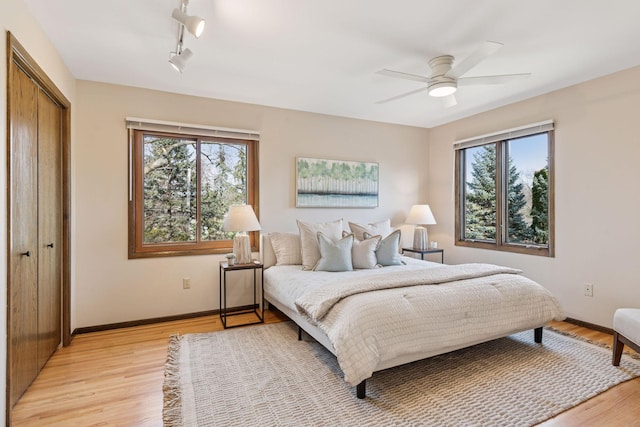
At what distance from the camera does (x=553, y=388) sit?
2168 mm

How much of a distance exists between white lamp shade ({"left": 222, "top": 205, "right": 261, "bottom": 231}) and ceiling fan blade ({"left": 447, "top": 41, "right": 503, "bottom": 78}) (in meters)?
2.24

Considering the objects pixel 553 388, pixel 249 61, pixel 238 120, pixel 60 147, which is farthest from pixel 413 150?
pixel 60 147

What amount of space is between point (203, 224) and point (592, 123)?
409 centimetres

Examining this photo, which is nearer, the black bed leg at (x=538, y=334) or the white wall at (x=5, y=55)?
the white wall at (x=5, y=55)

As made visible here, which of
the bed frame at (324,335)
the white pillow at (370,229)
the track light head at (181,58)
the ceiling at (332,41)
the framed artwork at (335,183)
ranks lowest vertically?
the bed frame at (324,335)

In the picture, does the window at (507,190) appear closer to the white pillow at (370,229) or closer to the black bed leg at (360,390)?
the white pillow at (370,229)

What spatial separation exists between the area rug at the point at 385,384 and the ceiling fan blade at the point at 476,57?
220cm

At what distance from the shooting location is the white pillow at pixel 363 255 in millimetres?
3455

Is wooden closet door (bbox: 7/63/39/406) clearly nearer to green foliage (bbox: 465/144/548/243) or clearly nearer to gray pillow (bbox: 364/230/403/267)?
gray pillow (bbox: 364/230/403/267)

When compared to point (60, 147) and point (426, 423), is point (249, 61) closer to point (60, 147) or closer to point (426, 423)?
point (60, 147)

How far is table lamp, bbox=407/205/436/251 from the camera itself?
4547mm

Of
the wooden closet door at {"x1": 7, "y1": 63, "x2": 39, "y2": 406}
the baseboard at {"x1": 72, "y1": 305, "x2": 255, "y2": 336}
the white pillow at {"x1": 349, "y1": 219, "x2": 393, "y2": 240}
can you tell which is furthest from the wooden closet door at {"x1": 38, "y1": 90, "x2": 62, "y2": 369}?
the white pillow at {"x1": 349, "y1": 219, "x2": 393, "y2": 240}

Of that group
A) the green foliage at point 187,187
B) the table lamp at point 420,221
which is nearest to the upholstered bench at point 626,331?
the table lamp at point 420,221

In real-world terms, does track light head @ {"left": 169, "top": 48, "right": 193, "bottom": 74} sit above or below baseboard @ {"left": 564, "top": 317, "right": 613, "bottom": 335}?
above
